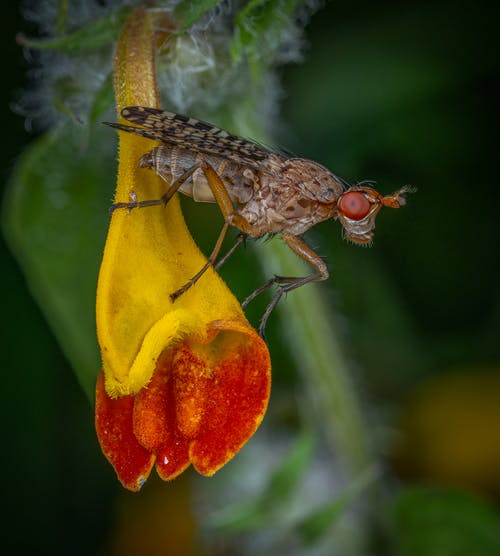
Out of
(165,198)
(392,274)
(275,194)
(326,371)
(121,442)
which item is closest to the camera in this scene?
(121,442)

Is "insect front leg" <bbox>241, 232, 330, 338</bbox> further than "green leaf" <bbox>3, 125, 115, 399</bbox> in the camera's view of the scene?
No

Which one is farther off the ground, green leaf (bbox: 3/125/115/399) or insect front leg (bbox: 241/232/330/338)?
green leaf (bbox: 3/125/115/399)

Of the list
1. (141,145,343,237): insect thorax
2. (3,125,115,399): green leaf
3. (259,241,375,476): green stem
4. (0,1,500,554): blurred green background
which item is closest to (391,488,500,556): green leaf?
(259,241,375,476): green stem

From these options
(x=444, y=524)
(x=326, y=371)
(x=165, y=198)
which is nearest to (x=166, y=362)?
(x=165, y=198)

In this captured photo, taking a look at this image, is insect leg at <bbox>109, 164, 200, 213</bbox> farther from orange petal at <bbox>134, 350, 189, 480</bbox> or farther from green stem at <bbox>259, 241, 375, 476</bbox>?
green stem at <bbox>259, 241, 375, 476</bbox>

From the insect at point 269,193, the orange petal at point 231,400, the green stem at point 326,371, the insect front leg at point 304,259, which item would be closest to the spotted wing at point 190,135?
the insect at point 269,193

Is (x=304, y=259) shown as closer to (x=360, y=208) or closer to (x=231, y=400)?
(x=360, y=208)
